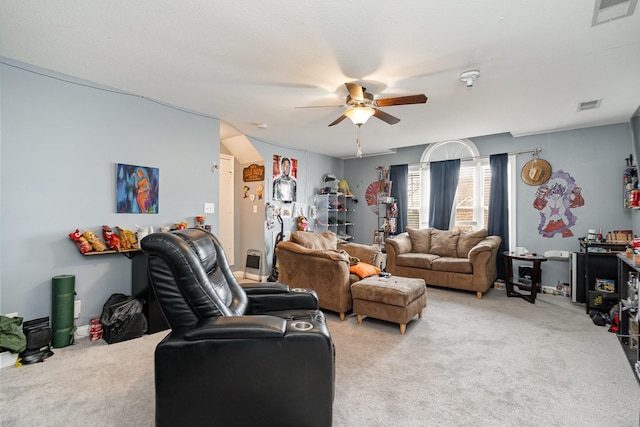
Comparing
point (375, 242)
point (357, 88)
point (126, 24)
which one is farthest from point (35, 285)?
point (375, 242)

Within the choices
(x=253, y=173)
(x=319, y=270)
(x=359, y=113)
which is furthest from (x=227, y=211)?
(x=359, y=113)

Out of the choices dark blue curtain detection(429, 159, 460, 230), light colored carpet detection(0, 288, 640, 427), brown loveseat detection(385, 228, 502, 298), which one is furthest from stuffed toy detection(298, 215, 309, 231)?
light colored carpet detection(0, 288, 640, 427)

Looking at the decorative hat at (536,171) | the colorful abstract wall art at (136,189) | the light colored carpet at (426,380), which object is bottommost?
the light colored carpet at (426,380)

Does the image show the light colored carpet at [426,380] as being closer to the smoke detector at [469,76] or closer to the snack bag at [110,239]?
the snack bag at [110,239]

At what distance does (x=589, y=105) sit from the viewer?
11.8ft

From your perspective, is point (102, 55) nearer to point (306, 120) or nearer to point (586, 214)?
point (306, 120)

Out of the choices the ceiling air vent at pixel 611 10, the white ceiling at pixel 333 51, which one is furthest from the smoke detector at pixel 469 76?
the ceiling air vent at pixel 611 10

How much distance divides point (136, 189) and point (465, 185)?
517 cm

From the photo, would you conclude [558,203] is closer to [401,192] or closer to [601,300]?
[601,300]

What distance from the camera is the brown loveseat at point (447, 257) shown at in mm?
4441

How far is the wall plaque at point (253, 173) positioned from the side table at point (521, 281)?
13.6ft

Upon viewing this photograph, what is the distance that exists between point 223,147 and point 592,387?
18.7 ft

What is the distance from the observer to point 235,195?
5852mm

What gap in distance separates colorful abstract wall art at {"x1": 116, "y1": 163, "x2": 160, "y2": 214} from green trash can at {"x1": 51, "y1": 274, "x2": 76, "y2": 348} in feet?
2.73
